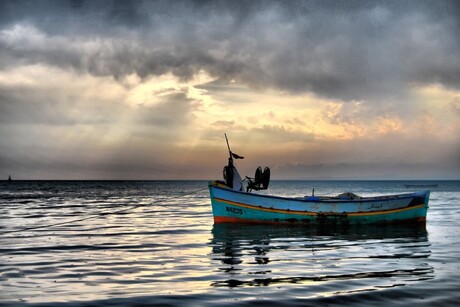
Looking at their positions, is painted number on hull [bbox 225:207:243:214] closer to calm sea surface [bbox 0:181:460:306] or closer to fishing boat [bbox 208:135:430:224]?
fishing boat [bbox 208:135:430:224]

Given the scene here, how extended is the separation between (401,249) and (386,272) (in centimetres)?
559

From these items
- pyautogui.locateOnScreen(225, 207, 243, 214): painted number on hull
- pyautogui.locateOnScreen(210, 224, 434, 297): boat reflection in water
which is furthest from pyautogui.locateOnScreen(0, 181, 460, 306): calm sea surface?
pyautogui.locateOnScreen(225, 207, 243, 214): painted number on hull

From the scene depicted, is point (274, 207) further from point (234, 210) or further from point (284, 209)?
point (234, 210)

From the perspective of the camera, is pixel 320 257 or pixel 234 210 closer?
pixel 320 257

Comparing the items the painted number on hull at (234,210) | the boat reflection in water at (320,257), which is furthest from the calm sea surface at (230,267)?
the painted number on hull at (234,210)

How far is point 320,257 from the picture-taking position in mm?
16047

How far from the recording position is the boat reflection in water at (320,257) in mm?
11891

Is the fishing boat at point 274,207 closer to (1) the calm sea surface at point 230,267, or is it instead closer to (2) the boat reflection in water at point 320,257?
(2) the boat reflection in water at point 320,257

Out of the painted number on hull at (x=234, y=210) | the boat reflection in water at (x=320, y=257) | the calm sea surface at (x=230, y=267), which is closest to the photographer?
the calm sea surface at (x=230, y=267)

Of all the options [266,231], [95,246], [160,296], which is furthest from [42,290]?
[266,231]

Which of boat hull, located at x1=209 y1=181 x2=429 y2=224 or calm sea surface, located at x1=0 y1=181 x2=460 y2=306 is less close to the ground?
boat hull, located at x1=209 y1=181 x2=429 y2=224

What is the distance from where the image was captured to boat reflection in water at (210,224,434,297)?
11891 millimetres

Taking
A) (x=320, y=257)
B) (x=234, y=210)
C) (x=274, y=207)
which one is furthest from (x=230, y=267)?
(x=274, y=207)

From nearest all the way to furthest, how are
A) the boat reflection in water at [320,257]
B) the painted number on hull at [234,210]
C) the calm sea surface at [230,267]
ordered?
the calm sea surface at [230,267], the boat reflection in water at [320,257], the painted number on hull at [234,210]
